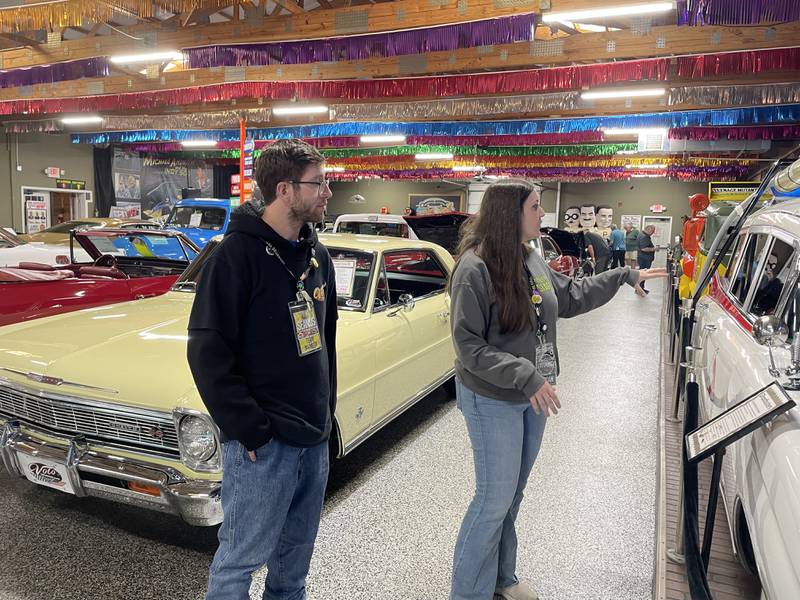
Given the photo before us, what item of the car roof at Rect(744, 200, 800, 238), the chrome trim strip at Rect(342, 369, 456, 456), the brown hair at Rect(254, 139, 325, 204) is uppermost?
the brown hair at Rect(254, 139, 325, 204)

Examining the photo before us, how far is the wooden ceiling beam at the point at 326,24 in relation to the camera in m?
6.22

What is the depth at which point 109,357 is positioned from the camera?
2.84 meters

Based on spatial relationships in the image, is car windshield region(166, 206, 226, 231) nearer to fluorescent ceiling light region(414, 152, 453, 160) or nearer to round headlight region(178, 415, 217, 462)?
fluorescent ceiling light region(414, 152, 453, 160)

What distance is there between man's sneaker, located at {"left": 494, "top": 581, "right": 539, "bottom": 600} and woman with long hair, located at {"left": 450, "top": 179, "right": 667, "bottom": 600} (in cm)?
33

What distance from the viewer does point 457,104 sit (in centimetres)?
1009

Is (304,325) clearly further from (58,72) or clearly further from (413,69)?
(58,72)

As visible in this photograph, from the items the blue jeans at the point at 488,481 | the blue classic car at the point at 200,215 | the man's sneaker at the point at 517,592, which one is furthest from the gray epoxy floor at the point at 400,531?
the blue classic car at the point at 200,215

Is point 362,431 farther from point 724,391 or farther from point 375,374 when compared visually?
point 724,391

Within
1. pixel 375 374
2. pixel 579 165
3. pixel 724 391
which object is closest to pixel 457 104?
pixel 375 374

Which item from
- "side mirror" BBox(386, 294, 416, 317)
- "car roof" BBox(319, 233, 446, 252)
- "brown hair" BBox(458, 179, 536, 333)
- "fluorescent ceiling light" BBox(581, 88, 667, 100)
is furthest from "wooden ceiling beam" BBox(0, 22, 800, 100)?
"brown hair" BBox(458, 179, 536, 333)

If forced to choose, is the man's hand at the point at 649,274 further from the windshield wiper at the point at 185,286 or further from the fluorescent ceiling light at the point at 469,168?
the fluorescent ceiling light at the point at 469,168

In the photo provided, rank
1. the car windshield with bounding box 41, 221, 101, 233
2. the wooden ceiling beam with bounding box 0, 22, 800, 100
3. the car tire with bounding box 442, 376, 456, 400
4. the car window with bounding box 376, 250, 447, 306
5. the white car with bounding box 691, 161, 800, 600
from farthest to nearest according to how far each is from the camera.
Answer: the car windshield with bounding box 41, 221, 101, 233 < the wooden ceiling beam with bounding box 0, 22, 800, 100 < the car tire with bounding box 442, 376, 456, 400 < the car window with bounding box 376, 250, 447, 306 < the white car with bounding box 691, 161, 800, 600

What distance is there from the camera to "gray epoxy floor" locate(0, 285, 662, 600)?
265 cm

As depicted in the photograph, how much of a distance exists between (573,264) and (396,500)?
9.90 meters
